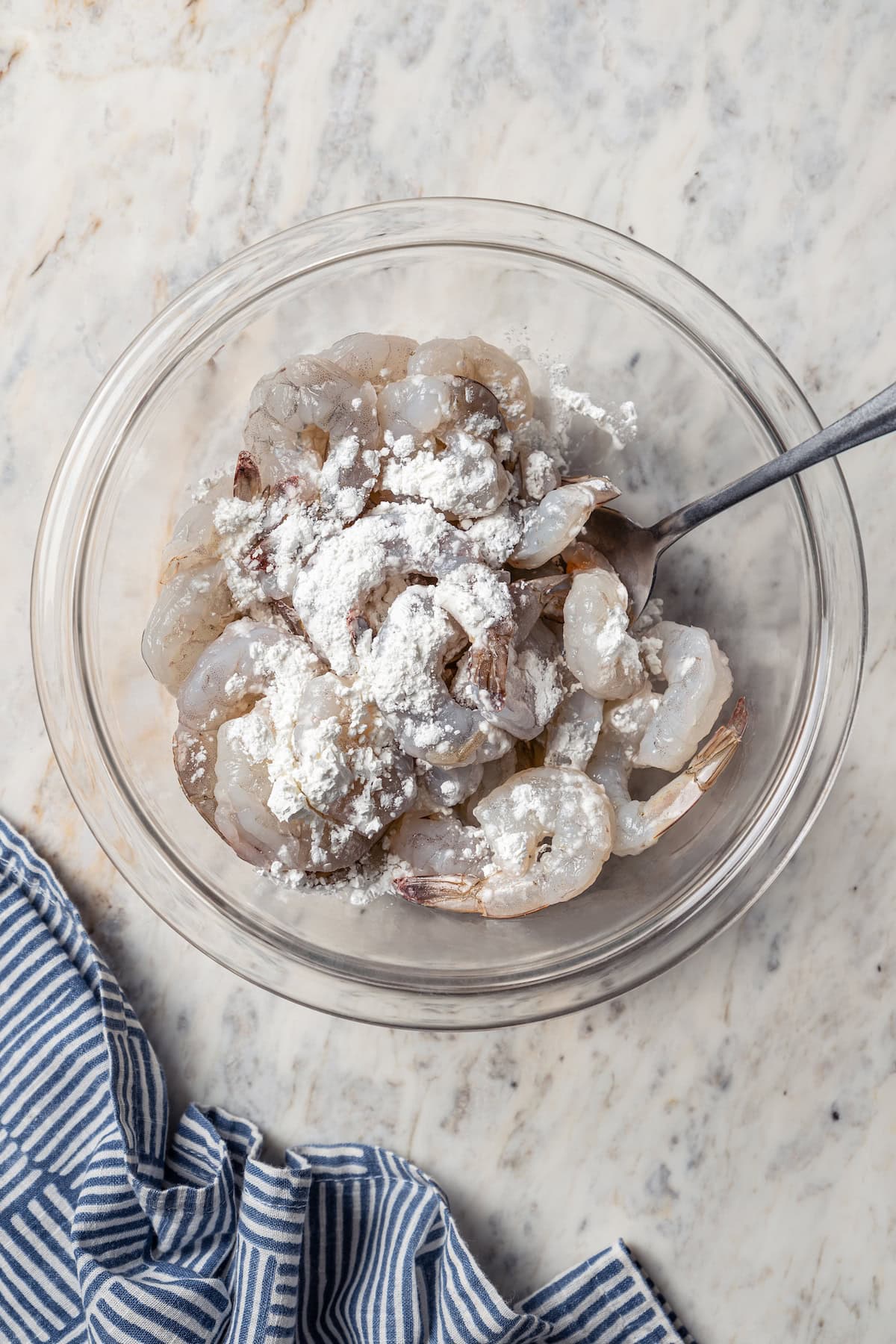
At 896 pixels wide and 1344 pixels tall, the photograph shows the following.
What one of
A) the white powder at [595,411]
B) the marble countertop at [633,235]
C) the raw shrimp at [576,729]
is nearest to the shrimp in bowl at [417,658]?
the raw shrimp at [576,729]

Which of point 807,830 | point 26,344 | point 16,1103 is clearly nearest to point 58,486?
point 26,344

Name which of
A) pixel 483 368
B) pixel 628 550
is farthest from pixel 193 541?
pixel 628 550

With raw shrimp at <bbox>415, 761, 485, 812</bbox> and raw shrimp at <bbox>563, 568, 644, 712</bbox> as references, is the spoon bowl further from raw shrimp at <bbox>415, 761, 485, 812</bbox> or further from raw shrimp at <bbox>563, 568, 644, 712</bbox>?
raw shrimp at <bbox>415, 761, 485, 812</bbox>

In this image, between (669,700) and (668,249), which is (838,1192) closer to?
(669,700)

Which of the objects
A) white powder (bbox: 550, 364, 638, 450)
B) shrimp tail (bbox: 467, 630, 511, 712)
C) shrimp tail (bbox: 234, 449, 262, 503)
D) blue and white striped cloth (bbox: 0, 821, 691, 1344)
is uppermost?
shrimp tail (bbox: 234, 449, 262, 503)

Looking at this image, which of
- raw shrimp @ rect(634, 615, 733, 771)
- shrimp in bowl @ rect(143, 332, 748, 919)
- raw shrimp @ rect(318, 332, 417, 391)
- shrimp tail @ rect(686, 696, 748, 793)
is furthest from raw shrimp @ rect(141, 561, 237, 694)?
shrimp tail @ rect(686, 696, 748, 793)

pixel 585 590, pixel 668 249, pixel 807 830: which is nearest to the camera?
pixel 585 590

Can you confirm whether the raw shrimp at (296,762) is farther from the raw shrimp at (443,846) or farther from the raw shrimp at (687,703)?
the raw shrimp at (687,703)
